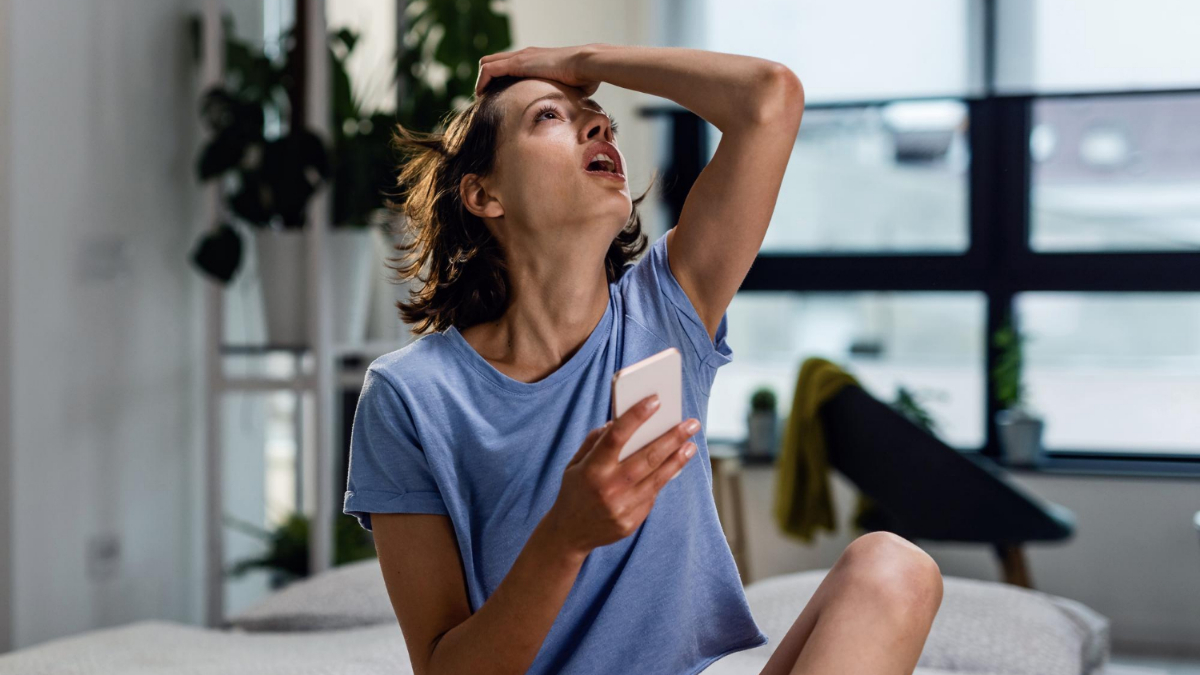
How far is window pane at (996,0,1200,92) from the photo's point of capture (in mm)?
3154

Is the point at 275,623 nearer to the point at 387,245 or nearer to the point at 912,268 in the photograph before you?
the point at 387,245

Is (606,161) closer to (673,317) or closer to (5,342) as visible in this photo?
(673,317)

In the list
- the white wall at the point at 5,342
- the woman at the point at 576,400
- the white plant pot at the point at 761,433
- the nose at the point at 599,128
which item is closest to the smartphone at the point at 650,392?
the woman at the point at 576,400

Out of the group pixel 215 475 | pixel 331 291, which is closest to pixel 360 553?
pixel 215 475

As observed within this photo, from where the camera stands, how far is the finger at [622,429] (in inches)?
27.9

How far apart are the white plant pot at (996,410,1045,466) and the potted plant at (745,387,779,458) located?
28.2 inches

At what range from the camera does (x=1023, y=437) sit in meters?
3.37

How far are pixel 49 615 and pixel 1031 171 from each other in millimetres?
3033

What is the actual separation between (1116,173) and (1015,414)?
813mm

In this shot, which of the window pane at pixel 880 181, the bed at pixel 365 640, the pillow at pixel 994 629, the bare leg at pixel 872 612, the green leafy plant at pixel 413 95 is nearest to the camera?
the bare leg at pixel 872 612

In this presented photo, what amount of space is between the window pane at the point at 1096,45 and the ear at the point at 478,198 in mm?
2689

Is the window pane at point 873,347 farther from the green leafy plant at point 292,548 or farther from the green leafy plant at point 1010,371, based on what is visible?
the green leafy plant at point 292,548

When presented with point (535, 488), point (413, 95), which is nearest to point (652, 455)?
point (535, 488)

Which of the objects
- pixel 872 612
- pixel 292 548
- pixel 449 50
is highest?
pixel 449 50
